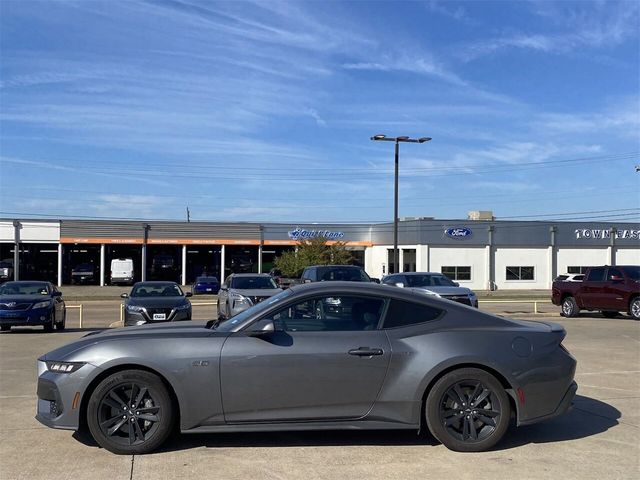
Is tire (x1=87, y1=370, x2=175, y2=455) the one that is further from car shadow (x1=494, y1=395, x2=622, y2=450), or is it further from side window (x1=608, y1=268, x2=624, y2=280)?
side window (x1=608, y1=268, x2=624, y2=280)

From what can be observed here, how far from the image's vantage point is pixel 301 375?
5.59 metres

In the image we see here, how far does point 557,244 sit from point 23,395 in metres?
55.4

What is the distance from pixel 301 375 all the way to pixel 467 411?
1.52 m

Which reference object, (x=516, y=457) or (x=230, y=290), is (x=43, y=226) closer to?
(x=230, y=290)

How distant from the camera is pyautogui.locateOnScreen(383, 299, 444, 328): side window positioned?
5941 millimetres

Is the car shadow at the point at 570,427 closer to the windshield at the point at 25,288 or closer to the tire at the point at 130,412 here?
the tire at the point at 130,412

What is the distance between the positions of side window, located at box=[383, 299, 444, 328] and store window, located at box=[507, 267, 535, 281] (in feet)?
174

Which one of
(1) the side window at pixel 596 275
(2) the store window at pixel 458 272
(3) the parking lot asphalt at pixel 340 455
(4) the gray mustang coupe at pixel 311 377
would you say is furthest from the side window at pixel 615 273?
(2) the store window at pixel 458 272

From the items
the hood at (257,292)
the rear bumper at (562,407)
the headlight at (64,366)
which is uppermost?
the headlight at (64,366)

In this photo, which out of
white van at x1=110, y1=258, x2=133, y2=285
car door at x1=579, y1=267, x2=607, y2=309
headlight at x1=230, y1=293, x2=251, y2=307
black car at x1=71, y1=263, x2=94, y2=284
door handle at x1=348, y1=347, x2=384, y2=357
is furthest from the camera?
black car at x1=71, y1=263, x2=94, y2=284

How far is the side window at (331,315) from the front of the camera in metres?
5.84

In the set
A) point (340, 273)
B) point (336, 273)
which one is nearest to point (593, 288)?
point (340, 273)

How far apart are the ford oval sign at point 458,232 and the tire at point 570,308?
33.7m

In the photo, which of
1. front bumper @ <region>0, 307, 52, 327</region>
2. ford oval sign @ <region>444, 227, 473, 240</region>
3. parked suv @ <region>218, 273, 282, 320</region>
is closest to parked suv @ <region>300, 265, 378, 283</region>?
parked suv @ <region>218, 273, 282, 320</region>
